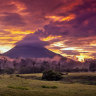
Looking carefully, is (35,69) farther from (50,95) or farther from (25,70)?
(50,95)

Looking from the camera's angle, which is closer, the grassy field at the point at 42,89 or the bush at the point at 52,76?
the grassy field at the point at 42,89

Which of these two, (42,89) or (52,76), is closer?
(42,89)

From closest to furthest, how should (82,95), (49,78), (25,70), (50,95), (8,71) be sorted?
(50,95) < (82,95) < (49,78) < (8,71) < (25,70)

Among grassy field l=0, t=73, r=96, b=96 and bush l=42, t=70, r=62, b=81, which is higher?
grassy field l=0, t=73, r=96, b=96

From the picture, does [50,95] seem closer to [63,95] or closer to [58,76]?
[63,95]

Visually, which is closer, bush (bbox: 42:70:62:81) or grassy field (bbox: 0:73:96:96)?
grassy field (bbox: 0:73:96:96)

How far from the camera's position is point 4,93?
29672 millimetres

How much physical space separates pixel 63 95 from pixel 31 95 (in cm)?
656

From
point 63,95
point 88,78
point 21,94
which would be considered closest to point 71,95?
point 63,95

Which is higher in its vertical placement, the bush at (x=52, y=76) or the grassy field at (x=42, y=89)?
the grassy field at (x=42, y=89)

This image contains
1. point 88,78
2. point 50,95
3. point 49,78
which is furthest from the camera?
point 49,78

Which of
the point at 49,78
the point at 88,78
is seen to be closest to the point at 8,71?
the point at 49,78

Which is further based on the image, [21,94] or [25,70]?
[25,70]

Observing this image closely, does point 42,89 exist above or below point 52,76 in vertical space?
above
